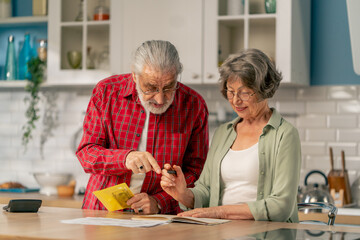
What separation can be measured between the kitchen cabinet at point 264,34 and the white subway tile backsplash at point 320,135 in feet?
1.26

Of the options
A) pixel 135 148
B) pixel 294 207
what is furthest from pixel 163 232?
pixel 135 148

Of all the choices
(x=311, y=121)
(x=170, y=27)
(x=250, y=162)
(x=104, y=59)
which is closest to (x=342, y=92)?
(x=311, y=121)

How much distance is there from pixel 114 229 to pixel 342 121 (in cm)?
270

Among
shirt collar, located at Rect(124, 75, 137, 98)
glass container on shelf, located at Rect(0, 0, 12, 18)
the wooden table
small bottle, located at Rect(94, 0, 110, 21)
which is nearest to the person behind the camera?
the wooden table

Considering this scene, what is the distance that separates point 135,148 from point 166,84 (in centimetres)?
38

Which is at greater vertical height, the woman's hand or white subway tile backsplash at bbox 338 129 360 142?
white subway tile backsplash at bbox 338 129 360 142

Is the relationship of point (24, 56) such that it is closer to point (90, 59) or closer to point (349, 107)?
point (90, 59)

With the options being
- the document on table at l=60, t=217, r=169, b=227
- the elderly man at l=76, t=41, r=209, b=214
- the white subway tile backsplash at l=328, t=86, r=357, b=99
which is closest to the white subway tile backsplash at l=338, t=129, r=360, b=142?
the white subway tile backsplash at l=328, t=86, r=357, b=99

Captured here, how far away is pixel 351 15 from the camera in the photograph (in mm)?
3812

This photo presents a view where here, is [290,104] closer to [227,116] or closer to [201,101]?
[227,116]

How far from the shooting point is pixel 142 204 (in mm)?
2691

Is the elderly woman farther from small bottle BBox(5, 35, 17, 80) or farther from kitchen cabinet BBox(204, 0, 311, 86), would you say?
small bottle BBox(5, 35, 17, 80)

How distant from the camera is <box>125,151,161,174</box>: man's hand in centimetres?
254

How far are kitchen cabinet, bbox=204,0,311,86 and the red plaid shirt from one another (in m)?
1.27
